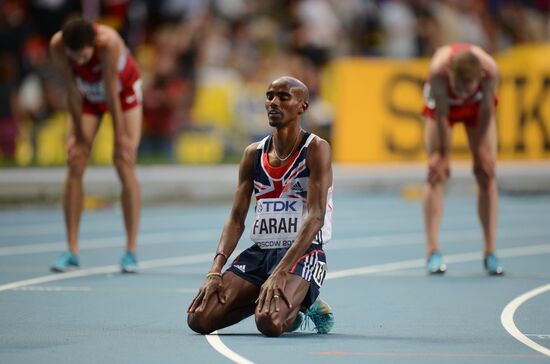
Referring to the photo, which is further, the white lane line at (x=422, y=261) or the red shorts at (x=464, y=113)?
the red shorts at (x=464, y=113)

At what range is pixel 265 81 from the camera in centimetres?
2161

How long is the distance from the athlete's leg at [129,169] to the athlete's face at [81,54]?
61 cm

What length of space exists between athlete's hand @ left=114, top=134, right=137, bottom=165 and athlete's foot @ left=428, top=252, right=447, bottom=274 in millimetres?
2589

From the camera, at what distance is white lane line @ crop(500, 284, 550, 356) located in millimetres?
6918

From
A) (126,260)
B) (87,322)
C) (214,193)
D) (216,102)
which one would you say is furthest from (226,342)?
(216,102)

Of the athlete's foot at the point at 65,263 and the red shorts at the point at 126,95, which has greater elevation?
the red shorts at the point at 126,95

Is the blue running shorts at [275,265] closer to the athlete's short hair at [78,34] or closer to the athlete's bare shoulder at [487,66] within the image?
the athlete's short hair at [78,34]

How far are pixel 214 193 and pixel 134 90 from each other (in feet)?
26.1

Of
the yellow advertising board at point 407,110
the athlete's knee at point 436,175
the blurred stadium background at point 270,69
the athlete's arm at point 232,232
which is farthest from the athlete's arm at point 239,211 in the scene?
the yellow advertising board at point 407,110

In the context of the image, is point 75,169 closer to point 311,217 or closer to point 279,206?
point 279,206

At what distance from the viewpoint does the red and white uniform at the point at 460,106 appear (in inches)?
420

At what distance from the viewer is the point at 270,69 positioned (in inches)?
858

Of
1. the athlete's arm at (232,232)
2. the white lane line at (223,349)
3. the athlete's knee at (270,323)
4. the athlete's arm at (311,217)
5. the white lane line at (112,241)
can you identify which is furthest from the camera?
the white lane line at (112,241)

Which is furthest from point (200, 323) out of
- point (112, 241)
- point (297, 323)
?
point (112, 241)
